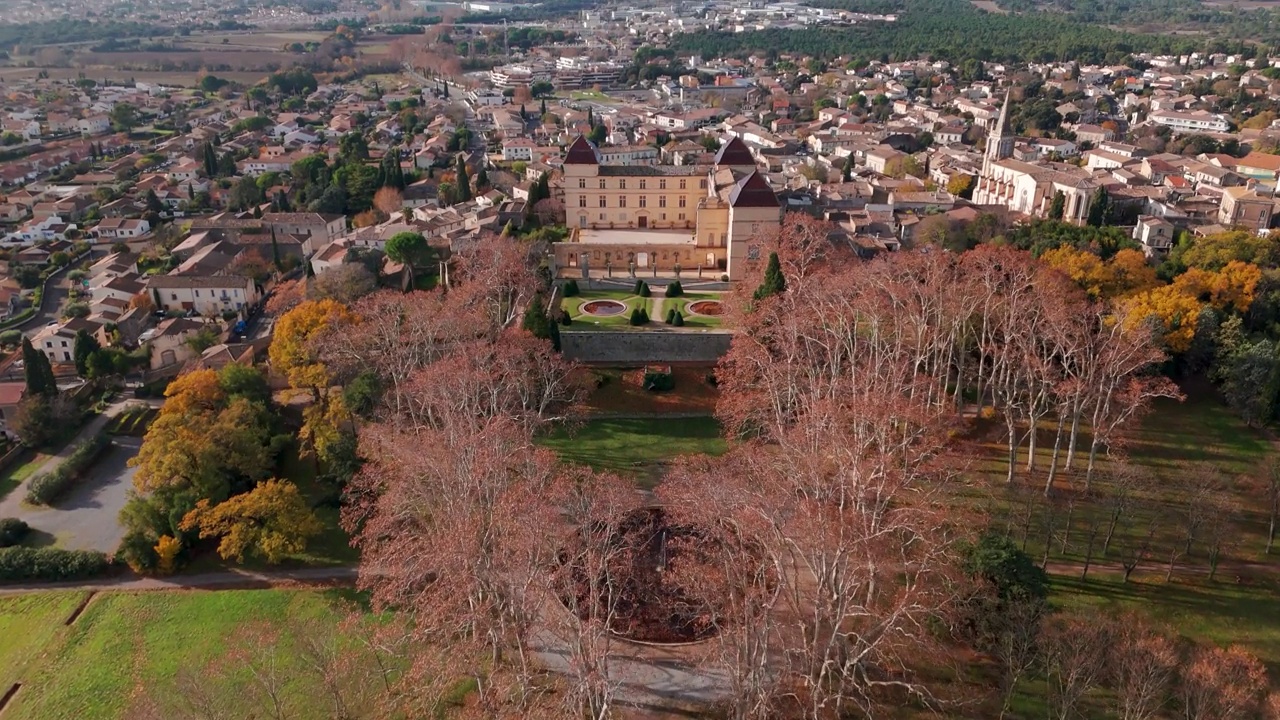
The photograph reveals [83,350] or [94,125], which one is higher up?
[94,125]

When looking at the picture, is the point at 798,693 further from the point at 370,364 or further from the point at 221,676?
the point at 370,364

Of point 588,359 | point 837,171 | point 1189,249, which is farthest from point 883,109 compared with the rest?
point 588,359

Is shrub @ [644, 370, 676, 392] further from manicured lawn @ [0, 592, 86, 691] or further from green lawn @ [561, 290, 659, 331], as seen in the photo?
manicured lawn @ [0, 592, 86, 691]

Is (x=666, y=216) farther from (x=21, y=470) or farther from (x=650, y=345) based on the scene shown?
(x=21, y=470)

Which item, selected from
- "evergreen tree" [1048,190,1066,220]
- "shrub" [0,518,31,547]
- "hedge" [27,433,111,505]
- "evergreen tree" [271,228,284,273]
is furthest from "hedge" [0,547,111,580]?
"evergreen tree" [1048,190,1066,220]

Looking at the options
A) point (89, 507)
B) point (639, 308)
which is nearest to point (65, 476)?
point (89, 507)

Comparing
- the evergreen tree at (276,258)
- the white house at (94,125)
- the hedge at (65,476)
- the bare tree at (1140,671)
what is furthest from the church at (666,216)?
the white house at (94,125)
